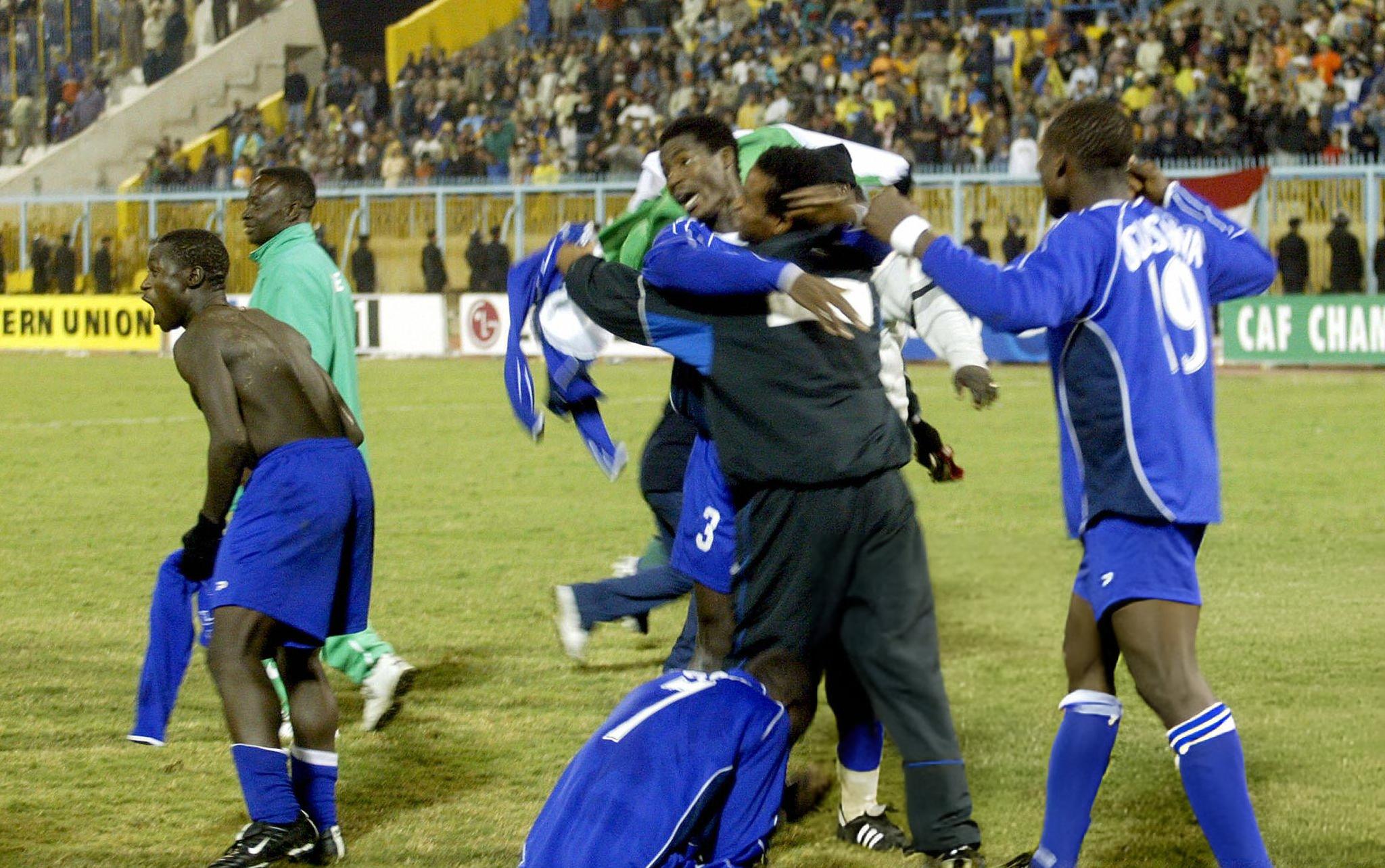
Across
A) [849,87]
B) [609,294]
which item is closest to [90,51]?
[849,87]

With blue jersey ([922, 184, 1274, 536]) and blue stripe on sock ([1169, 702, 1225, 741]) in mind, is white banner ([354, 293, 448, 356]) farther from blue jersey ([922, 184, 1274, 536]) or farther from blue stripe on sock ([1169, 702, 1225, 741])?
blue stripe on sock ([1169, 702, 1225, 741])

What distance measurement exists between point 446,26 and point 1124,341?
35874mm

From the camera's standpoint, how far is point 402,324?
25.0 metres

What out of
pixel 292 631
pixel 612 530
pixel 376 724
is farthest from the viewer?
pixel 612 530

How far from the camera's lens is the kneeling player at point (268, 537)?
14.7ft

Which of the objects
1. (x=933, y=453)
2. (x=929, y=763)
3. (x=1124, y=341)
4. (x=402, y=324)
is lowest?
(x=402, y=324)

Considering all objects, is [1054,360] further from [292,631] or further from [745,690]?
[292,631]

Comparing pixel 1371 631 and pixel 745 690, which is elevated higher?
pixel 745 690

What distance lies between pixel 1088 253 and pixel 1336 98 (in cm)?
2066

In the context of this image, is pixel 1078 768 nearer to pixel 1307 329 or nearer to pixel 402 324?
pixel 1307 329

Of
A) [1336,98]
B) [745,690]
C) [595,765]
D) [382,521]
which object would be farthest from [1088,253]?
[1336,98]

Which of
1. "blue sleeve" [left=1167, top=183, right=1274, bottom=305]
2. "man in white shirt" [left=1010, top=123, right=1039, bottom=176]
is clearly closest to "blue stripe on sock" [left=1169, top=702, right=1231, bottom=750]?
"blue sleeve" [left=1167, top=183, right=1274, bottom=305]

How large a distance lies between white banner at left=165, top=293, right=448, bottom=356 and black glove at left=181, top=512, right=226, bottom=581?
2015 centimetres

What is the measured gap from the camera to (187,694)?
650 centimetres
